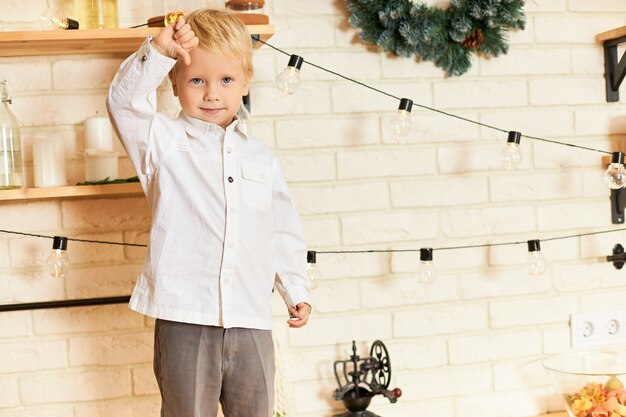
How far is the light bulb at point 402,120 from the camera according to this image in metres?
1.75

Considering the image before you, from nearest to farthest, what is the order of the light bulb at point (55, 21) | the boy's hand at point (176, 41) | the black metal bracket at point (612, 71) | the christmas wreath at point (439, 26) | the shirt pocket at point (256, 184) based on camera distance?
the boy's hand at point (176, 41) → the shirt pocket at point (256, 184) → the light bulb at point (55, 21) → the christmas wreath at point (439, 26) → the black metal bracket at point (612, 71)

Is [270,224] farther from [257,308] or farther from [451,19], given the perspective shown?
[451,19]

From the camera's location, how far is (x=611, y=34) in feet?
6.41

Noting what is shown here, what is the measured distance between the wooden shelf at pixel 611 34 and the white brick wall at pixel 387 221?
0.11 ft

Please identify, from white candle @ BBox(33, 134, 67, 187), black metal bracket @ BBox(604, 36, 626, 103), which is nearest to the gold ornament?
white candle @ BBox(33, 134, 67, 187)

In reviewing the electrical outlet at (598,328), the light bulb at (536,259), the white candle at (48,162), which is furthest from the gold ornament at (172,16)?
the electrical outlet at (598,328)

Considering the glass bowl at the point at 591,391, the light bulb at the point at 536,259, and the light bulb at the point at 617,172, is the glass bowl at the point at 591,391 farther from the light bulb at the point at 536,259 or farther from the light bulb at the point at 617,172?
the light bulb at the point at 617,172

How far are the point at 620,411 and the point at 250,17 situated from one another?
1142mm

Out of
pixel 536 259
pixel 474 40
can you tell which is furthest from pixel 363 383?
pixel 474 40

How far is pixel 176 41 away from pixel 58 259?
542mm

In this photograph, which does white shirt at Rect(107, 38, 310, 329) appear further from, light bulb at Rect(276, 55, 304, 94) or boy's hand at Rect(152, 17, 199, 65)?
light bulb at Rect(276, 55, 304, 94)

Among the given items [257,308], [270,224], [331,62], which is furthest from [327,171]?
[257,308]

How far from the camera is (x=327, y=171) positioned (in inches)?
74.8

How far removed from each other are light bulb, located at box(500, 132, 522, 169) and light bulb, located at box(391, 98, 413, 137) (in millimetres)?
238
